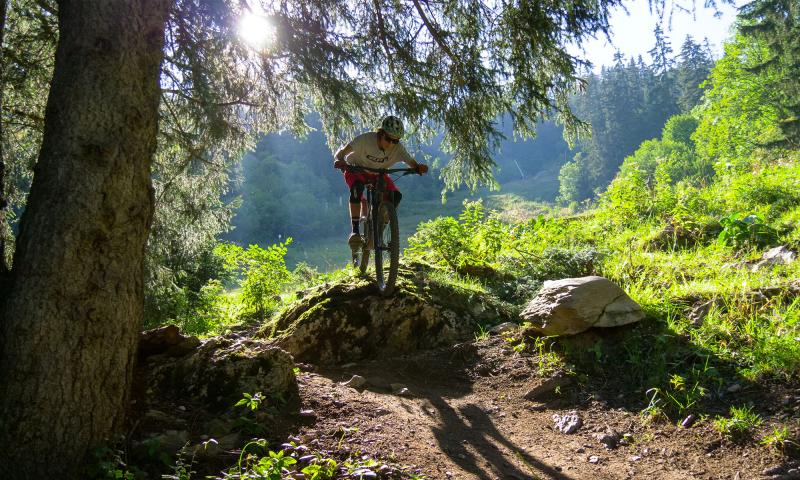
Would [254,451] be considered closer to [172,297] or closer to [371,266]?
[371,266]

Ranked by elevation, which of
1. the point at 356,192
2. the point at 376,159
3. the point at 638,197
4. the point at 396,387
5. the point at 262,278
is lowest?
the point at 396,387

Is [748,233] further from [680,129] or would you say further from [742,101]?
[680,129]

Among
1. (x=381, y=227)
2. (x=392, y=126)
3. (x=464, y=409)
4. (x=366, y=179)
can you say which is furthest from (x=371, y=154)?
(x=464, y=409)

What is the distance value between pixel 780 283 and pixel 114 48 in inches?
214

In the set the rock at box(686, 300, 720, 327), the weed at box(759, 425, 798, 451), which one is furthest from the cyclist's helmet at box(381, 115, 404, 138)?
the weed at box(759, 425, 798, 451)

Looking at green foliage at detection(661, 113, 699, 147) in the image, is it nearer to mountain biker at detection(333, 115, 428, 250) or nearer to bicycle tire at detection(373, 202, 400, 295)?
mountain biker at detection(333, 115, 428, 250)

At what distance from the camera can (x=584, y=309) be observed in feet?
14.5

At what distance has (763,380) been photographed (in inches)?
135

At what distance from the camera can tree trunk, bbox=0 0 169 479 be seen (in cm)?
238

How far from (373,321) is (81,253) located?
3.18m

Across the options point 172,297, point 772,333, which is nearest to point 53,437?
point 772,333

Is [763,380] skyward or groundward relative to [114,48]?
groundward

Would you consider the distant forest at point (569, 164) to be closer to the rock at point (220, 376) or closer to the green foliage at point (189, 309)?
the green foliage at point (189, 309)

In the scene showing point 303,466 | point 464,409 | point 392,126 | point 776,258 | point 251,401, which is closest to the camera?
point 303,466
